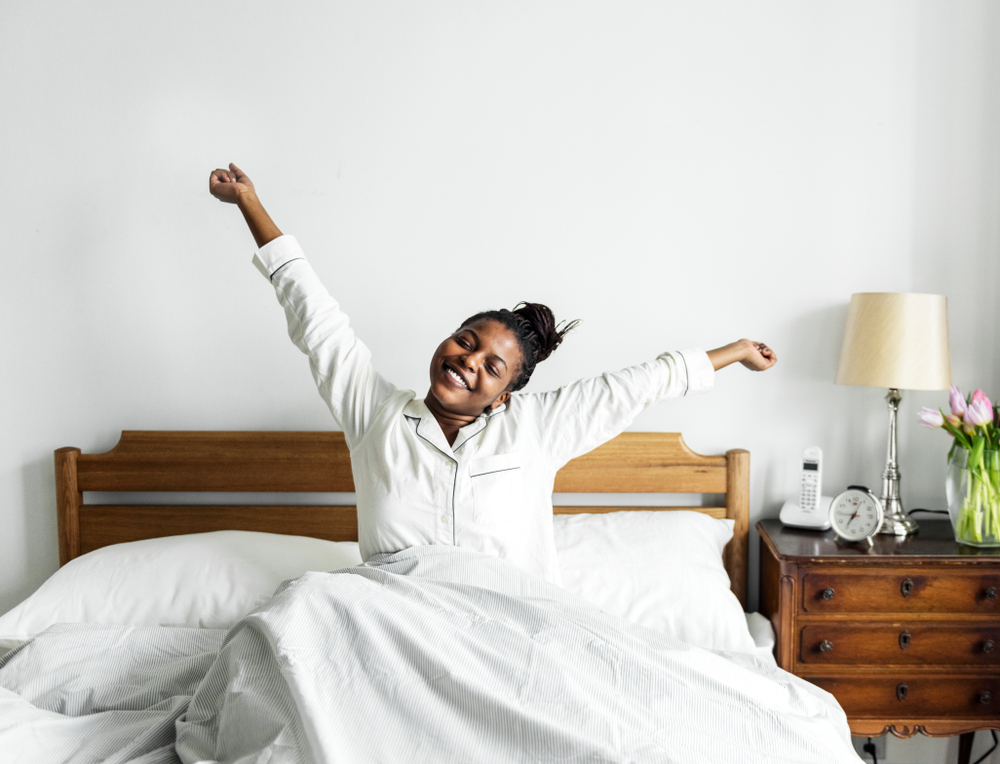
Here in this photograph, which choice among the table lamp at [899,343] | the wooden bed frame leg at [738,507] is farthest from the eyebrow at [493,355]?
the table lamp at [899,343]

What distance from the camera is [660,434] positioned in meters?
1.96

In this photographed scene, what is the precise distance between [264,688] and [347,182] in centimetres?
135

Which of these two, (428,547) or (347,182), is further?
(347,182)

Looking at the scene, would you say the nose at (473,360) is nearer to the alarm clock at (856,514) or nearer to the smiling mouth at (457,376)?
the smiling mouth at (457,376)

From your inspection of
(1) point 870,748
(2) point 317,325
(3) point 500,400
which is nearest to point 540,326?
(3) point 500,400

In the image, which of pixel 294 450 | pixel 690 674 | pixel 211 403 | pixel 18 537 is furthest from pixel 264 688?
pixel 18 537

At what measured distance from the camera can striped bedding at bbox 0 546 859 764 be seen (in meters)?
0.96

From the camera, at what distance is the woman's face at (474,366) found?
1.37 m

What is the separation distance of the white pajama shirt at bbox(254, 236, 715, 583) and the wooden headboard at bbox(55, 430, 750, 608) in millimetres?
452

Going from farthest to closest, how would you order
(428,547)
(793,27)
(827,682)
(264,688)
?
(793,27) → (827,682) → (428,547) → (264,688)

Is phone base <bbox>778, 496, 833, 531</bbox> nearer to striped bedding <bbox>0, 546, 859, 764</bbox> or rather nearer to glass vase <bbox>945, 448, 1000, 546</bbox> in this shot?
glass vase <bbox>945, 448, 1000, 546</bbox>

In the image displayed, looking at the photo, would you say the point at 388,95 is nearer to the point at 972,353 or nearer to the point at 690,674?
the point at 690,674

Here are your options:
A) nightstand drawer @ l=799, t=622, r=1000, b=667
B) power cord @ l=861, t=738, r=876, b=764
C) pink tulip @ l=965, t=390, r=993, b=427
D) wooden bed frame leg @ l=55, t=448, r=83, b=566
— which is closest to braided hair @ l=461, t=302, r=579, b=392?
nightstand drawer @ l=799, t=622, r=1000, b=667

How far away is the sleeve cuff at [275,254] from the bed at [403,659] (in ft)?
1.90
